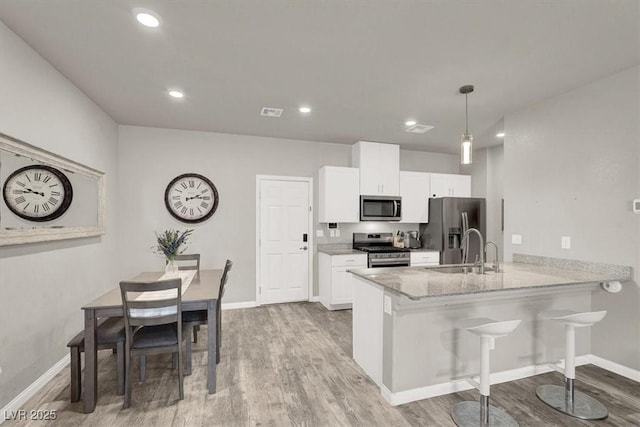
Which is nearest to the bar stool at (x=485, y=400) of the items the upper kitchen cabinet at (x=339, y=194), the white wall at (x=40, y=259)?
the upper kitchen cabinet at (x=339, y=194)

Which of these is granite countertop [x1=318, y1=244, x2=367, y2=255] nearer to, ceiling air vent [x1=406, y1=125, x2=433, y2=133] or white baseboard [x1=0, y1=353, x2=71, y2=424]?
ceiling air vent [x1=406, y1=125, x2=433, y2=133]

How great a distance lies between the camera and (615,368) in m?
2.67

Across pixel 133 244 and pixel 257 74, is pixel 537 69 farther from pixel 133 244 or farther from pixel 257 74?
pixel 133 244

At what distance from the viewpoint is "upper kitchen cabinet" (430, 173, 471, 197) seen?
5.11m

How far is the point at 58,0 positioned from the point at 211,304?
2.19 meters

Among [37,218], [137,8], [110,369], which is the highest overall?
[137,8]

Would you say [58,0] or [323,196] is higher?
[58,0]

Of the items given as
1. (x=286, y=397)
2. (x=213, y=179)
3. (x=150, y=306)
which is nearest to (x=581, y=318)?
(x=286, y=397)

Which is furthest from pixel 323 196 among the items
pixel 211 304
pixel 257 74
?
pixel 211 304

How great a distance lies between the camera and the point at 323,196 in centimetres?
466

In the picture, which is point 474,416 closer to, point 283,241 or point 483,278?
point 483,278

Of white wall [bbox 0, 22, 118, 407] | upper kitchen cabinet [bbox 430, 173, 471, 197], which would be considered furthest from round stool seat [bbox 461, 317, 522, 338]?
upper kitchen cabinet [bbox 430, 173, 471, 197]

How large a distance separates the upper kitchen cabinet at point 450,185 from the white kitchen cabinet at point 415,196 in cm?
12

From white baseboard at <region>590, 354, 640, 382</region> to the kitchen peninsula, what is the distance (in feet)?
0.28
